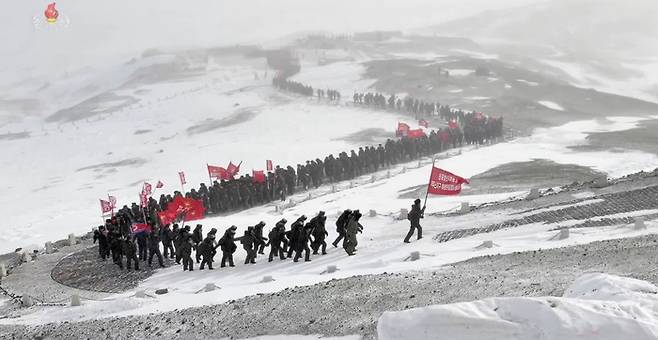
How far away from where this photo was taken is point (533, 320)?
6012mm

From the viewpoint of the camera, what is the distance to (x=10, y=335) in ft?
39.1

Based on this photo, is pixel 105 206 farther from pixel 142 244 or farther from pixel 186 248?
pixel 186 248

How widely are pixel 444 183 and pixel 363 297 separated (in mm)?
6898

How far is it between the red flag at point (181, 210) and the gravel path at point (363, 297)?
679 cm

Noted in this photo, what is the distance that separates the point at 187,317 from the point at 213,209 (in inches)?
608

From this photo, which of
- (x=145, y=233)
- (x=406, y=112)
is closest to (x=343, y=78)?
(x=406, y=112)

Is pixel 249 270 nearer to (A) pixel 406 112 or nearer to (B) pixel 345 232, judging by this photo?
(B) pixel 345 232

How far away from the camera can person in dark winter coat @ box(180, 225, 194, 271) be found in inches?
666

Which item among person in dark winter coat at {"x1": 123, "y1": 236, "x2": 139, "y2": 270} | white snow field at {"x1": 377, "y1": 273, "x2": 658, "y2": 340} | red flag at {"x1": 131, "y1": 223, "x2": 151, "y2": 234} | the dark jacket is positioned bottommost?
person in dark winter coat at {"x1": 123, "y1": 236, "x2": 139, "y2": 270}

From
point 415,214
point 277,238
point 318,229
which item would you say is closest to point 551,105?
point 415,214

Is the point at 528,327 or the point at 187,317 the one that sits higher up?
the point at 528,327

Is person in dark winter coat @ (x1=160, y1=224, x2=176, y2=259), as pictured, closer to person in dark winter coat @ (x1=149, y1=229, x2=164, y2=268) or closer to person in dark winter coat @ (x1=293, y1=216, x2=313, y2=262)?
person in dark winter coat @ (x1=149, y1=229, x2=164, y2=268)

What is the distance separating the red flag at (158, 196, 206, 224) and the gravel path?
679cm

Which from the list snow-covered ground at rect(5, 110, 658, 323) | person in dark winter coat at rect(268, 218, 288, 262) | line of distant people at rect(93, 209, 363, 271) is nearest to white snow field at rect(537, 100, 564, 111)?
snow-covered ground at rect(5, 110, 658, 323)
